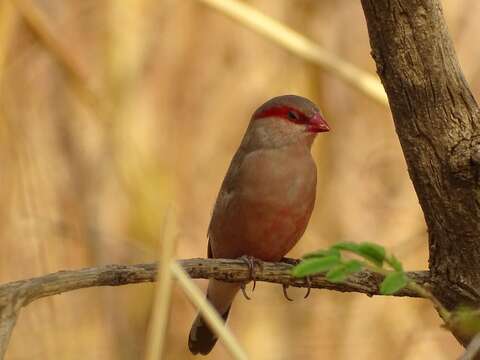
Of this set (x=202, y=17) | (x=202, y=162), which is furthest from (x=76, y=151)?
(x=202, y=17)

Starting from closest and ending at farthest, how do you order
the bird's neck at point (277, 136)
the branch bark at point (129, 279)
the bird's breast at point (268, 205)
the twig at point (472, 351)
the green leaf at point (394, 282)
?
the twig at point (472, 351), the green leaf at point (394, 282), the branch bark at point (129, 279), the bird's breast at point (268, 205), the bird's neck at point (277, 136)

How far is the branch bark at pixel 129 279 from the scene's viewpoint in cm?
222

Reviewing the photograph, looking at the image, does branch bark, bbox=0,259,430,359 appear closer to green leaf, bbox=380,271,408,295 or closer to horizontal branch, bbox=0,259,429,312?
horizontal branch, bbox=0,259,429,312

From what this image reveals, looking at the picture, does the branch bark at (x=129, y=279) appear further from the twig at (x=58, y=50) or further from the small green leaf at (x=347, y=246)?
the twig at (x=58, y=50)

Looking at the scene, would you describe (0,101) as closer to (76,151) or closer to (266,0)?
(76,151)

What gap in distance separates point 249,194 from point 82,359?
2782 mm

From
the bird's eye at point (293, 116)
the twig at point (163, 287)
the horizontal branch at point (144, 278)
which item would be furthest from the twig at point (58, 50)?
the twig at point (163, 287)

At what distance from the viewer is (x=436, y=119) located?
3021mm

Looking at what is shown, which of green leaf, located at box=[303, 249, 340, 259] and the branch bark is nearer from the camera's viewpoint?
green leaf, located at box=[303, 249, 340, 259]

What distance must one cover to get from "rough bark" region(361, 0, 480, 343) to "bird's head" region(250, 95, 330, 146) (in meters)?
1.55

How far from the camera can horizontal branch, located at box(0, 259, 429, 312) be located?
7.58ft

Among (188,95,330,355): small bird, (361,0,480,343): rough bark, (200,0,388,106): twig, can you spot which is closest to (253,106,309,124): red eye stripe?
(188,95,330,355): small bird

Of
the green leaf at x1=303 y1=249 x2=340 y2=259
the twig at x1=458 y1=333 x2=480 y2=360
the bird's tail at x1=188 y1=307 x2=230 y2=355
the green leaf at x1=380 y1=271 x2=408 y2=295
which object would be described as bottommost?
the twig at x1=458 y1=333 x2=480 y2=360

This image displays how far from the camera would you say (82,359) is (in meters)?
6.50
